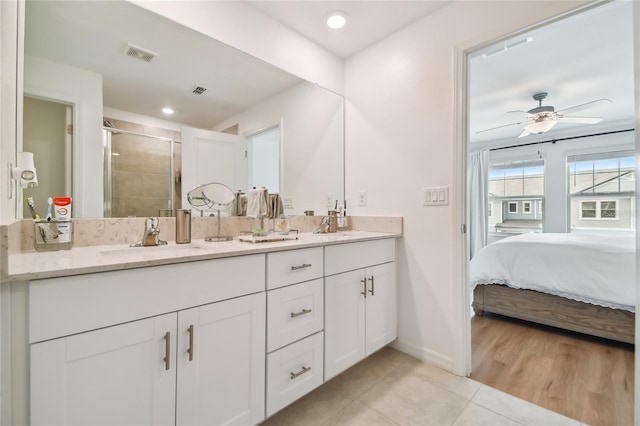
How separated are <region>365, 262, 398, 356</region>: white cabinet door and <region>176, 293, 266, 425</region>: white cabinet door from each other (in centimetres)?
77

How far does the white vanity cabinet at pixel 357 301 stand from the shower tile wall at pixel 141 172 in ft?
3.08

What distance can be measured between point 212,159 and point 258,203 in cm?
38

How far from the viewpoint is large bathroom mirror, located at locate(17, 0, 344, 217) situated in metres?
1.20

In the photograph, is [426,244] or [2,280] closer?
[2,280]

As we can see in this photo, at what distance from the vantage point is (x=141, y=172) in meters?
1.45

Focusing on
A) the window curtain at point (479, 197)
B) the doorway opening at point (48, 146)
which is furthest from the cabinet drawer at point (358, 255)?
the window curtain at point (479, 197)

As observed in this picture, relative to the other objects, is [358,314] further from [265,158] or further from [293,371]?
[265,158]

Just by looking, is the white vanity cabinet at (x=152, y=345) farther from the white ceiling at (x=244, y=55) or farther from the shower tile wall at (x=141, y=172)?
the white ceiling at (x=244, y=55)

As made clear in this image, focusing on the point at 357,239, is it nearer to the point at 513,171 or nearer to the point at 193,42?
the point at 193,42

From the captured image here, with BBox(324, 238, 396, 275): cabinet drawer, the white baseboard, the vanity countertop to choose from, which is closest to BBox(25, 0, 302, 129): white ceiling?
the vanity countertop

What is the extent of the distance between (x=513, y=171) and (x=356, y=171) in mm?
4322

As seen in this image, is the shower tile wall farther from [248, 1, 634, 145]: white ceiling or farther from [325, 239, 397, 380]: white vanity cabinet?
[248, 1, 634, 145]: white ceiling

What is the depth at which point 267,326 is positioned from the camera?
1216 mm

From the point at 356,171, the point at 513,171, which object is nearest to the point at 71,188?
the point at 356,171
